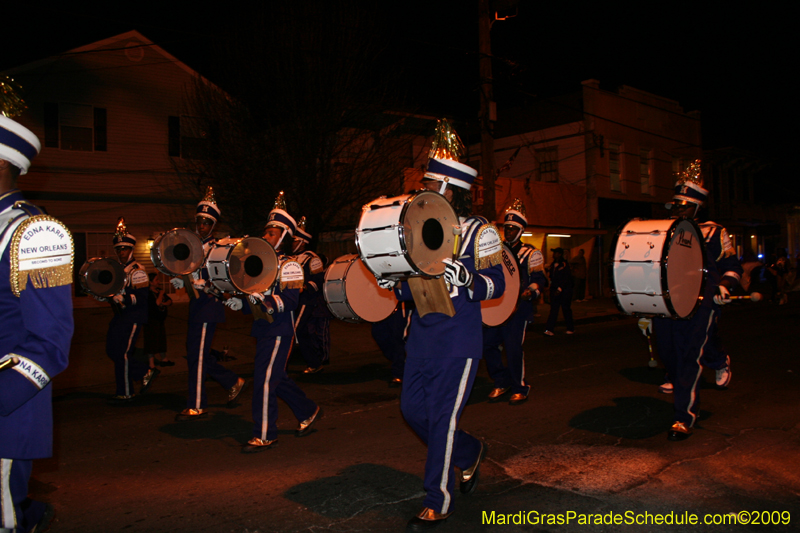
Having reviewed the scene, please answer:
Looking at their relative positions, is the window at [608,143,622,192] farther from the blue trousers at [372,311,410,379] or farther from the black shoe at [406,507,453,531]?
the black shoe at [406,507,453,531]

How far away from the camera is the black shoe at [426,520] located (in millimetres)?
3555

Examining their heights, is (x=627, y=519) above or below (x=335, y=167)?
below

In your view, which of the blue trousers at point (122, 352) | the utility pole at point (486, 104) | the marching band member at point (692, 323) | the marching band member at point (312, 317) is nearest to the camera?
the marching band member at point (692, 323)

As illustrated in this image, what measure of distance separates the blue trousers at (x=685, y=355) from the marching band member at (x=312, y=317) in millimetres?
5291

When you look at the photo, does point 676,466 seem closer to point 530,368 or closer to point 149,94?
point 530,368

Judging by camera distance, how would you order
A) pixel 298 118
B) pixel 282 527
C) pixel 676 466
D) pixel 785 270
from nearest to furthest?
1. pixel 282 527
2. pixel 676 466
3. pixel 298 118
4. pixel 785 270

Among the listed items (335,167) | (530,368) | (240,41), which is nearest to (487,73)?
(335,167)

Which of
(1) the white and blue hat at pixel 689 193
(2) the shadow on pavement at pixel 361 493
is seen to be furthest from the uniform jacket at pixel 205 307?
(1) the white and blue hat at pixel 689 193

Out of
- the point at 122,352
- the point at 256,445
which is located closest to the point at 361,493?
the point at 256,445

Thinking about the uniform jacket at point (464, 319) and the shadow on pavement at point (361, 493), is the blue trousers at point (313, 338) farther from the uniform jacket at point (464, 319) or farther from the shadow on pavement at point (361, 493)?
the uniform jacket at point (464, 319)

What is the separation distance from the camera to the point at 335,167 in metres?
14.7

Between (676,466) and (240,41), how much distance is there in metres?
13.7

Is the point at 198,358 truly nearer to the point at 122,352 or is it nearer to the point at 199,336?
the point at 199,336

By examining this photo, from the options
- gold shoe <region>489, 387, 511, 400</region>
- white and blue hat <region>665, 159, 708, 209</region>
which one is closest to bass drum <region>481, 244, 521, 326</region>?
gold shoe <region>489, 387, 511, 400</region>
